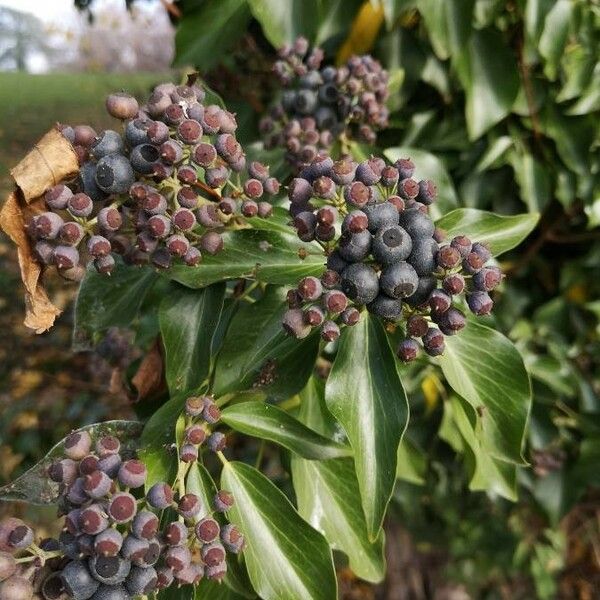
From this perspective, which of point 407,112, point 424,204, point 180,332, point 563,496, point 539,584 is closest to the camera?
point 424,204

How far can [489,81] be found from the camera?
6.11ft

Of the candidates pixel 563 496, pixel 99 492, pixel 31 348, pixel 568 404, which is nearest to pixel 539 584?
pixel 563 496

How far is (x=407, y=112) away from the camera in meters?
2.09

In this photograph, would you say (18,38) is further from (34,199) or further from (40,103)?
(34,199)

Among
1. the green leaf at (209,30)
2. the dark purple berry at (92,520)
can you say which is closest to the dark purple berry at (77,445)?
the dark purple berry at (92,520)

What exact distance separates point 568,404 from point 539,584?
1.06 metres

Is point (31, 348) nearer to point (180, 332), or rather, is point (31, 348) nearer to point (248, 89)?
point (248, 89)

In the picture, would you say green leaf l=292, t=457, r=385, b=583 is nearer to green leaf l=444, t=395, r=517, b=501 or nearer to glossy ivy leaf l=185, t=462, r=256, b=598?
glossy ivy leaf l=185, t=462, r=256, b=598

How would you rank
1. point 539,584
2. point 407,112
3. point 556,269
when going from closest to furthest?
point 407,112 → point 556,269 → point 539,584

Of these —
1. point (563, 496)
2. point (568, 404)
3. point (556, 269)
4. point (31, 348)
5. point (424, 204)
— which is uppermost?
point (424, 204)

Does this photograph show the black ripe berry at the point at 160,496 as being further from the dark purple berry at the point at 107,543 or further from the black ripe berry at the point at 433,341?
the black ripe berry at the point at 433,341

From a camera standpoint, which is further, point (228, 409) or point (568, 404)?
point (568, 404)

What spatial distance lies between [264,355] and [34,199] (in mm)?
445

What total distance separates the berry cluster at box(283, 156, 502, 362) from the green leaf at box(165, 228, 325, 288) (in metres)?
0.12
